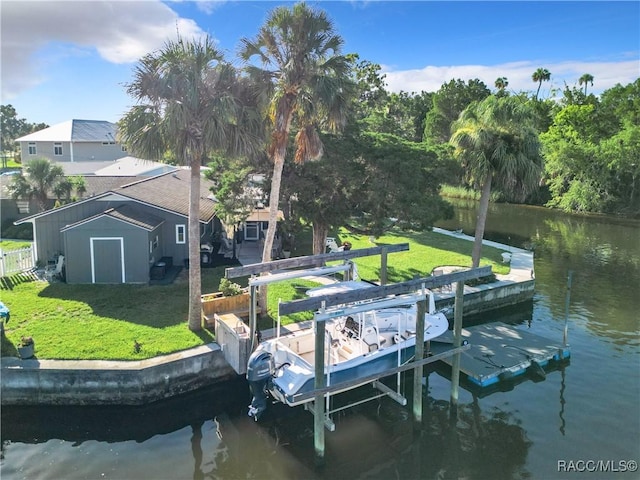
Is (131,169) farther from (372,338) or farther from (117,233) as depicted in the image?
(372,338)

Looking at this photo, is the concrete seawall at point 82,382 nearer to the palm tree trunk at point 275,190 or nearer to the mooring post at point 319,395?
the mooring post at point 319,395

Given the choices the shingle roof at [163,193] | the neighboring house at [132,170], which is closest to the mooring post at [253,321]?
the shingle roof at [163,193]

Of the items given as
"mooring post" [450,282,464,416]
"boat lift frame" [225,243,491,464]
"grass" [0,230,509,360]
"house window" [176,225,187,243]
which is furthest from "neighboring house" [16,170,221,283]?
"mooring post" [450,282,464,416]

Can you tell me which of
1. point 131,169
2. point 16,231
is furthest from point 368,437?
point 131,169

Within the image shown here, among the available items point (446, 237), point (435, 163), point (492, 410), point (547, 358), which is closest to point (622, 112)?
point (446, 237)

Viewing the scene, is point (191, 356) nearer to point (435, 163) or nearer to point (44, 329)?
point (44, 329)

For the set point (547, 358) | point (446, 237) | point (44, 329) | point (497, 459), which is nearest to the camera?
point (497, 459)

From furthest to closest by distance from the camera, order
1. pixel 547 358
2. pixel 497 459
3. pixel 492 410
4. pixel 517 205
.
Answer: pixel 517 205, pixel 547 358, pixel 492 410, pixel 497 459
